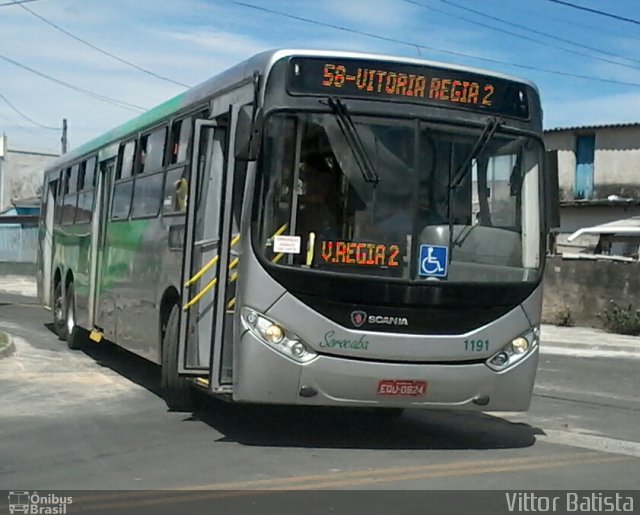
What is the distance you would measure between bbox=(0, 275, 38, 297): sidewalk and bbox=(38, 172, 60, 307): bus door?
13.1m

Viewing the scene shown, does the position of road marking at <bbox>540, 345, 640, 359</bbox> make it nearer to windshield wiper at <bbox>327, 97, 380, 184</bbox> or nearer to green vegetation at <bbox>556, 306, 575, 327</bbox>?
green vegetation at <bbox>556, 306, 575, 327</bbox>

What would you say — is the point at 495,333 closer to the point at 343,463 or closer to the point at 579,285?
the point at 343,463

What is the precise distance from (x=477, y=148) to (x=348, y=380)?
2.27 metres

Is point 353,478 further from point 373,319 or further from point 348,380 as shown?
point 373,319

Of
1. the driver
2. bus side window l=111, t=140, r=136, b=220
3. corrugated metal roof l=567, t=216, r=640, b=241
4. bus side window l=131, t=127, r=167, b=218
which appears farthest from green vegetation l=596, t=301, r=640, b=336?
the driver

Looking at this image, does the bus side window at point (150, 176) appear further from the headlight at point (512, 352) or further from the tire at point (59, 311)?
the tire at point (59, 311)

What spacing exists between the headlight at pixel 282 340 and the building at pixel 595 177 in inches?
1022

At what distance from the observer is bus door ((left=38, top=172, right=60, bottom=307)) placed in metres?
19.2

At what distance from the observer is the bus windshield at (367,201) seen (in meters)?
8.34

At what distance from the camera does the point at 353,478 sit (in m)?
7.64

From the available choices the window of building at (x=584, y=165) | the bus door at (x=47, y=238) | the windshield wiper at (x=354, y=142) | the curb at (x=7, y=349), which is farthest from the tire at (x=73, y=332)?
the window of building at (x=584, y=165)
